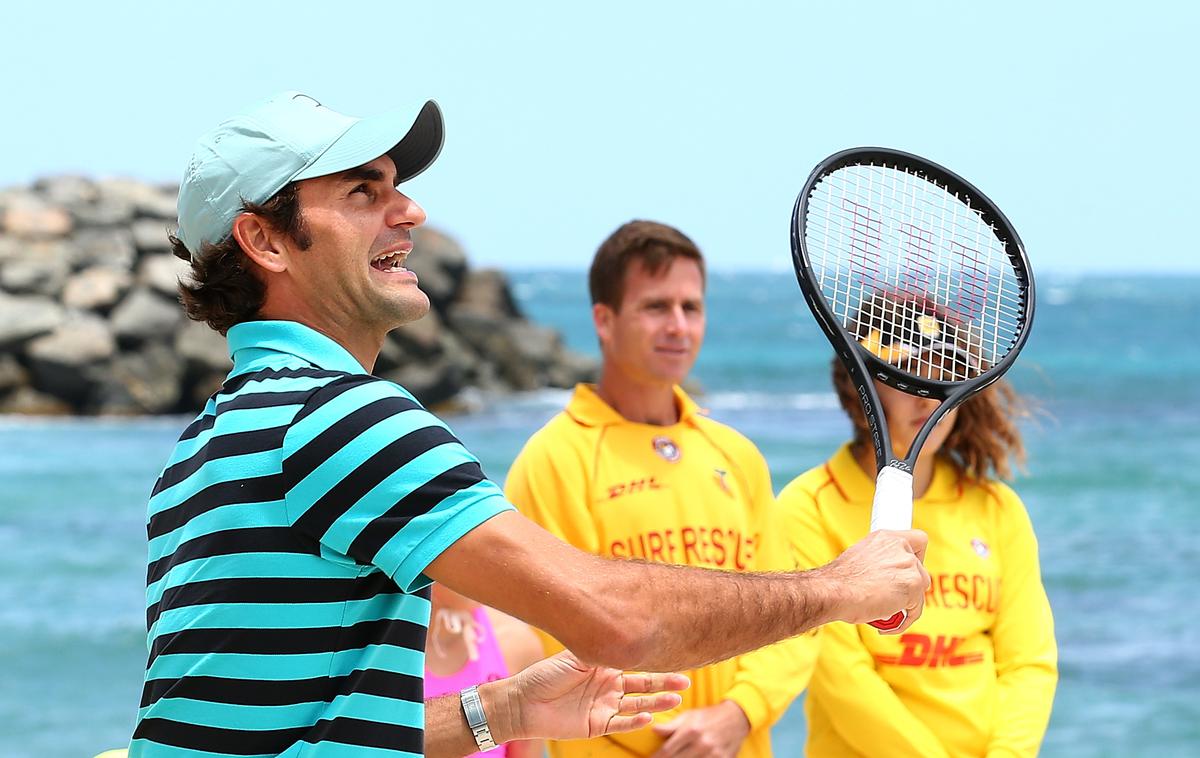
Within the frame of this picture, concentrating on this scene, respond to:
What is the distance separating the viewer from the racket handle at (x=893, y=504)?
240 centimetres

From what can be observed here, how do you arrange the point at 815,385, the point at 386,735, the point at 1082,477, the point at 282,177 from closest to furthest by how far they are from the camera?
1. the point at 386,735
2. the point at 282,177
3. the point at 1082,477
4. the point at 815,385

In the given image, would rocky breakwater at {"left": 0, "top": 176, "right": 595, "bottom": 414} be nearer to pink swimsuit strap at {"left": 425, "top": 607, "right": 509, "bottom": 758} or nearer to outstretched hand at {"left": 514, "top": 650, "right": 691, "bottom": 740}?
pink swimsuit strap at {"left": 425, "top": 607, "right": 509, "bottom": 758}

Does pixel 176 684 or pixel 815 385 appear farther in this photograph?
pixel 815 385

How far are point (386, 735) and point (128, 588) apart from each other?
10242 millimetres

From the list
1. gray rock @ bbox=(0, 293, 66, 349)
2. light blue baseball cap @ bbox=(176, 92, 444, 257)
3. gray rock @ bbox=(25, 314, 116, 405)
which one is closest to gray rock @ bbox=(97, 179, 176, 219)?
gray rock @ bbox=(0, 293, 66, 349)

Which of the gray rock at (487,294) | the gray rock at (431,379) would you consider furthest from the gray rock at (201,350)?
the gray rock at (487,294)

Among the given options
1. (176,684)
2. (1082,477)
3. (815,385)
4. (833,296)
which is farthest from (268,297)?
(815,385)

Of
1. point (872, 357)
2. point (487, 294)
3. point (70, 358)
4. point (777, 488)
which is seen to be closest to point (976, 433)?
point (872, 357)

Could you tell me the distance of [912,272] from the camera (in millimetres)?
3217

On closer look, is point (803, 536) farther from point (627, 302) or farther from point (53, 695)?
point (53, 695)

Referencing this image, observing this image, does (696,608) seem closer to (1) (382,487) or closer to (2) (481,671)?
(1) (382,487)

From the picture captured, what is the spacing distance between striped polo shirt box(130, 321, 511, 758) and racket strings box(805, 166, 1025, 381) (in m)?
1.29

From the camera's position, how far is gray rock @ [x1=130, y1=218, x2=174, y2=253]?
23234mm

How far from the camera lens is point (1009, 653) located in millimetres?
3639
